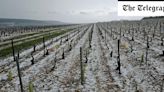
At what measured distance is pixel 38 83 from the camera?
1338 centimetres

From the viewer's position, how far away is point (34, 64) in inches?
736

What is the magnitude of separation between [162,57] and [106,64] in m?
5.14

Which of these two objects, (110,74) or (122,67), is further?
(122,67)

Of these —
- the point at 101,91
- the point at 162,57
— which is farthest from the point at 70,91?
the point at 162,57

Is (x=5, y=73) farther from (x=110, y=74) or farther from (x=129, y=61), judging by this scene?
(x=129, y=61)

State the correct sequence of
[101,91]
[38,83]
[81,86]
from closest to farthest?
[101,91] < [81,86] < [38,83]

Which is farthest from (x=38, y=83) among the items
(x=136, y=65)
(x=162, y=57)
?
(x=162, y=57)

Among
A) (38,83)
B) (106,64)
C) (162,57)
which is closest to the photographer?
(38,83)

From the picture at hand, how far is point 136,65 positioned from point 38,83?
7570 mm

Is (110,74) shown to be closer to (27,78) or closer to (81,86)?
(81,86)

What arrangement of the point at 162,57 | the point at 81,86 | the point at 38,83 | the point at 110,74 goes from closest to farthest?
the point at 81,86, the point at 38,83, the point at 110,74, the point at 162,57

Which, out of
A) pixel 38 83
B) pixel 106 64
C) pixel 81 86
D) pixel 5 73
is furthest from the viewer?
pixel 106 64

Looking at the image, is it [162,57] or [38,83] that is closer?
[38,83]

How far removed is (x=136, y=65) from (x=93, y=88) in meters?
6.04
